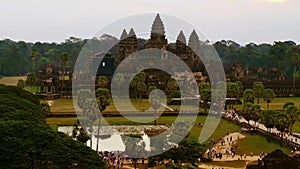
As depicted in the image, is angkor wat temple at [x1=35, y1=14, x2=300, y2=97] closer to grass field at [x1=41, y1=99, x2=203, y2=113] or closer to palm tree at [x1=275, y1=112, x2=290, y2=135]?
grass field at [x1=41, y1=99, x2=203, y2=113]

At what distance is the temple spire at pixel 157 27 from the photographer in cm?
8881

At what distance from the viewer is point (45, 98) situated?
69.1 meters

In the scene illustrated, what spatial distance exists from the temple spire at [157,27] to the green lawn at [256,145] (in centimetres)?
4886

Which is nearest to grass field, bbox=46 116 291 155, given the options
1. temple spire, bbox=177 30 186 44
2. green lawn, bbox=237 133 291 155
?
green lawn, bbox=237 133 291 155

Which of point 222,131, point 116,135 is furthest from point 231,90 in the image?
point 116,135

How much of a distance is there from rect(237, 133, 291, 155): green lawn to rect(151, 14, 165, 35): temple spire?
48859 millimetres

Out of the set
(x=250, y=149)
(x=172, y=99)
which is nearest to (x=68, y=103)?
(x=172, y=99)

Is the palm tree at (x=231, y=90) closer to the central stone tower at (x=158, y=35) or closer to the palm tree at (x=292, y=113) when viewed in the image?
the palm tree at (x=292, y=113)

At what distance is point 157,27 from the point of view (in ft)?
292

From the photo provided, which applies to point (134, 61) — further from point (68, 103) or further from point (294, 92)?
point (294, 92)

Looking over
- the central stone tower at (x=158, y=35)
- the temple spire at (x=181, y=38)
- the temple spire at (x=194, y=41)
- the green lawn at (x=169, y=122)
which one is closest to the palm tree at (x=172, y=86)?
the green lawn at (x=169, y=122)

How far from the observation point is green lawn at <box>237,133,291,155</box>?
120 ft

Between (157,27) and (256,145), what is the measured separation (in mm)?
52920

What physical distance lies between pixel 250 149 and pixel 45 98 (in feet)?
128
